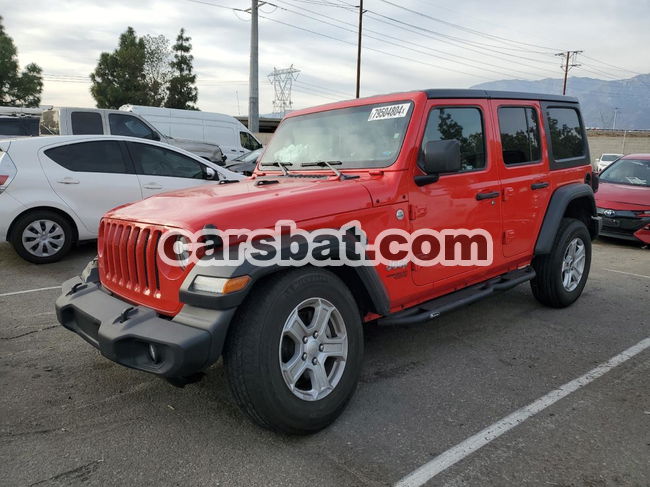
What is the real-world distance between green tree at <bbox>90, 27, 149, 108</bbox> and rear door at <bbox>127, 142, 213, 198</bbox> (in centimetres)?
3571

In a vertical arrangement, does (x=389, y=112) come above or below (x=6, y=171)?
above

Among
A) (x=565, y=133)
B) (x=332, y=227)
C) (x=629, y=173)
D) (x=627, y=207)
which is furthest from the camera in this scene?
(x=629, y=173)

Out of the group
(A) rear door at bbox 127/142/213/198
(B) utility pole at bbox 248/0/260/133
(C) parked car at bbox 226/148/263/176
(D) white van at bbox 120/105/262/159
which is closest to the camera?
(A) rear door at bbox 127/142/213/198

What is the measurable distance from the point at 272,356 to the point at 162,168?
536 centimetres

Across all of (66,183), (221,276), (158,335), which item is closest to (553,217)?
(221,276)

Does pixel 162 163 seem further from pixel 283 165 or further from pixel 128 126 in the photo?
pixel 128 126

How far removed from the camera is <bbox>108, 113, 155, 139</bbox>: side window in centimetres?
1188

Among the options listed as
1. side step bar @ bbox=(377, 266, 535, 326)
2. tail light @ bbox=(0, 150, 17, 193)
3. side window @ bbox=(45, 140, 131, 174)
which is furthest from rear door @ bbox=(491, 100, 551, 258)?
tail light @ bbox=(0, 150, 17, 193)

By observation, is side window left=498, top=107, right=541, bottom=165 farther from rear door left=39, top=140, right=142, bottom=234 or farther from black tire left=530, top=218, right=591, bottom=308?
rear door left=39, top=140, right=142, bottom=234

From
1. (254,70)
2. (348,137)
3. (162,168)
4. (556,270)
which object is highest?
(254,70)

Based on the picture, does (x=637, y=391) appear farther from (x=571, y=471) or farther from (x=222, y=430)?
(x=222, y=430)

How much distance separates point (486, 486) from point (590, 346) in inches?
86.8

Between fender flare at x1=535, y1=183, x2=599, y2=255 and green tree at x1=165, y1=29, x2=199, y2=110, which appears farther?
green tree at x1=165, y1=29, x2=199, y2=110

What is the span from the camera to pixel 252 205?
2.70 m
